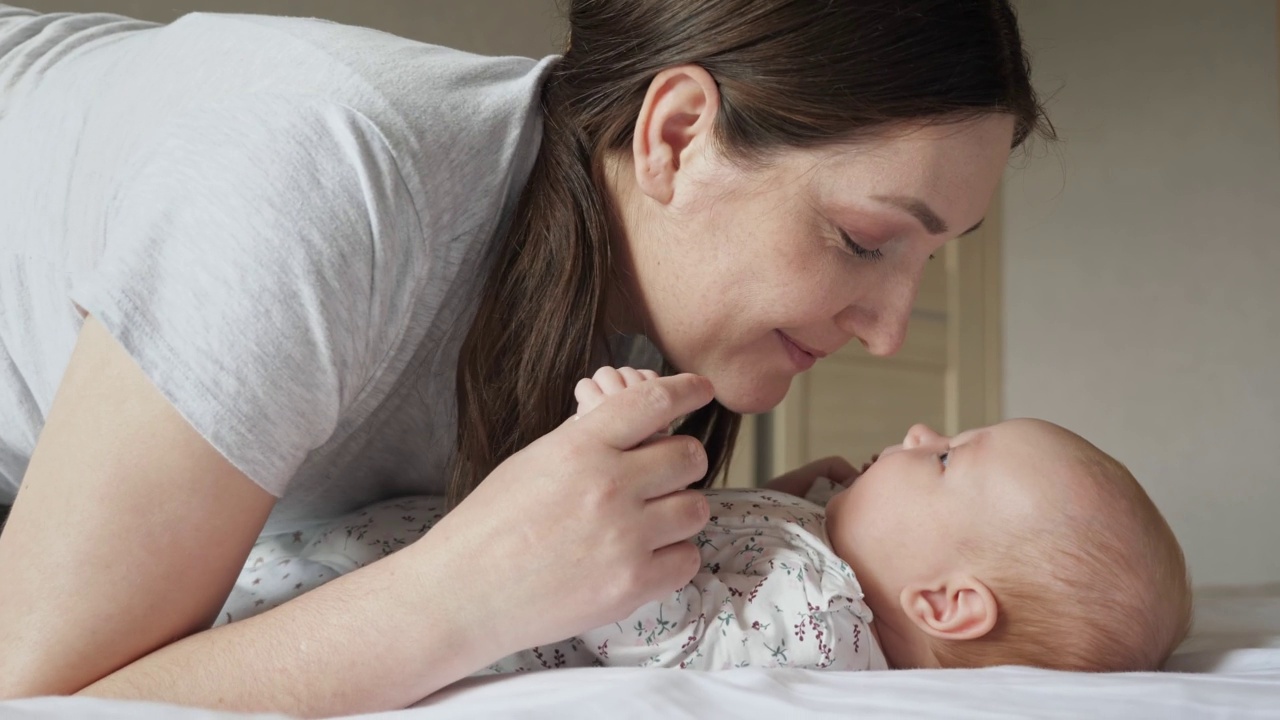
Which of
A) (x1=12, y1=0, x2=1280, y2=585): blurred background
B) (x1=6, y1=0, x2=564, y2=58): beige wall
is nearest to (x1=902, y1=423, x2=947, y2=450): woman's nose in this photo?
(x1=6, y1=0, x2=564, y2=58): beige wall

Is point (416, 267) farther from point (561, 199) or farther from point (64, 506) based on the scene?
point (64, 506)

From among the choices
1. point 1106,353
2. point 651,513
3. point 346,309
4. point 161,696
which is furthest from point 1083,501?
point 1106,353

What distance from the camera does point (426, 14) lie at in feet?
9.46

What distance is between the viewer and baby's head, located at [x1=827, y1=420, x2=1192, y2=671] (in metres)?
1.05

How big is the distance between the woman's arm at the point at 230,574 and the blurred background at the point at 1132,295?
243cm

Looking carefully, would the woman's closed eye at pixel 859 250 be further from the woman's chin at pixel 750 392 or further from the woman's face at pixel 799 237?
the woman's chin at pixel 750 392

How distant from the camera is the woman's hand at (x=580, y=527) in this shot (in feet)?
2.86

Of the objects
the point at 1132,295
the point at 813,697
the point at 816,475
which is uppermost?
the point at 813,697

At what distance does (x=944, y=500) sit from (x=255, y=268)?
0.71 metres

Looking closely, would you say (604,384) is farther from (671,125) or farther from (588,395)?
(671,125)

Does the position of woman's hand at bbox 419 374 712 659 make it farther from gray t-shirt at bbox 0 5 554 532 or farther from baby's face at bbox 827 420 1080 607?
baby's face at bbox 827 420 1080 607

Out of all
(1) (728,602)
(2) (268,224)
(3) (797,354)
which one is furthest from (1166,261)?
(2) (268,224)

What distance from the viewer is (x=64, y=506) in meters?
0.83

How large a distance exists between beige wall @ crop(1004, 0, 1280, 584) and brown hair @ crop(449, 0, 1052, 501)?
2781 millimetres
